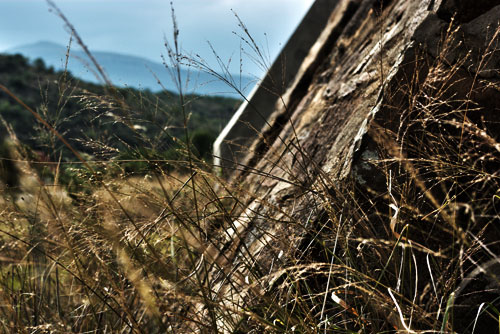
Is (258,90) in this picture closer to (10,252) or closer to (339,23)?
(339,23)

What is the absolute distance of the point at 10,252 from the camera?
7.96ft

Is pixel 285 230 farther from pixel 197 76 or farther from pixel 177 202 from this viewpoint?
pixel 197 76

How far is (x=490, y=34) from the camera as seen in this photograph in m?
2.01

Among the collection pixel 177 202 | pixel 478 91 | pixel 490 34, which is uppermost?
pixel 490 34

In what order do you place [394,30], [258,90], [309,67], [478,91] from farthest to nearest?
[258,90], [309,67], [394,30], [478,91]

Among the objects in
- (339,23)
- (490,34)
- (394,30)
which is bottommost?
(490,34)

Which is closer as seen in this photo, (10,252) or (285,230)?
(285,230)

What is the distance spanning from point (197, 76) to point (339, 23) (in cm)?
251

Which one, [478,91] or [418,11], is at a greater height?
[418,11]

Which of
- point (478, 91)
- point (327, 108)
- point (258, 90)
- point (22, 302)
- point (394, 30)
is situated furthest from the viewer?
point (258, 90)

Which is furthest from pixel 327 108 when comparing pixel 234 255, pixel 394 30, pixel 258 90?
pixel 258 90

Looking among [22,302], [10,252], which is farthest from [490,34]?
[10,252]

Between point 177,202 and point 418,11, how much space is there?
140cm

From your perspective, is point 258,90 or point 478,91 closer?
point 478,91
